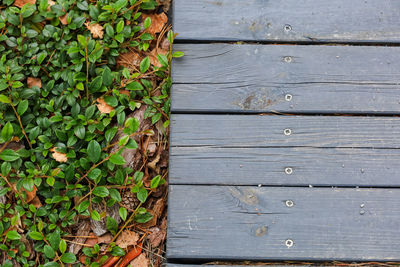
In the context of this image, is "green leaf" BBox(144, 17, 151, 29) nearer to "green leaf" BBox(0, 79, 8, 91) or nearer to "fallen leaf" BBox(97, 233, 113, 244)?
"green leaf" BBox(0, 79, 8, 91)

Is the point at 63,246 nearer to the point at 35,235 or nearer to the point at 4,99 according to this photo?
the point at 35,235

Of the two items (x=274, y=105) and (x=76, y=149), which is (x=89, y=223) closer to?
(x=76, y=149)

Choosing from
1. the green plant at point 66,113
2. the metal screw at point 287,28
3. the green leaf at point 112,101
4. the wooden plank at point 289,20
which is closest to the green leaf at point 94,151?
the green plant at point 66,113

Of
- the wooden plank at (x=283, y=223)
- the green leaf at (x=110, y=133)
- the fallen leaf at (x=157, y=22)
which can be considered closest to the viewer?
the wooden plank at (x=283, y=223)

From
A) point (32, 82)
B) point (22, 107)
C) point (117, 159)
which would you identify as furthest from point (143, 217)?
point (32, 82)

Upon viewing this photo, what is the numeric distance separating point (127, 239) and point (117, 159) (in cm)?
43

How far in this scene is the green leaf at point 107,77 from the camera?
7.21 feet

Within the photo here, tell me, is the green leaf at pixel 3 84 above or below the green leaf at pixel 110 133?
above

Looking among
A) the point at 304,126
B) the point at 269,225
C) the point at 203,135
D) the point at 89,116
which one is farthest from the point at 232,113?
the point at 89,116

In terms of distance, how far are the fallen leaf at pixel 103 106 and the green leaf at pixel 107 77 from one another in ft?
0.30

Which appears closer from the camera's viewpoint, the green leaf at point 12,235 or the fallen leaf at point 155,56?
the green leaf at point 12,235

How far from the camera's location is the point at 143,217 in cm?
215

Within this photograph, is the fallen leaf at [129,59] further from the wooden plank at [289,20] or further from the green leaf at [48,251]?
the green leaf at [48,251]

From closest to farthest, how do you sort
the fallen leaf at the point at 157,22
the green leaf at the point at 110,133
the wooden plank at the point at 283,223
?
the wooden plank at the point at 283,223
the green leaf at the point at 110,133
the fallen leaf at the point at 157,22
